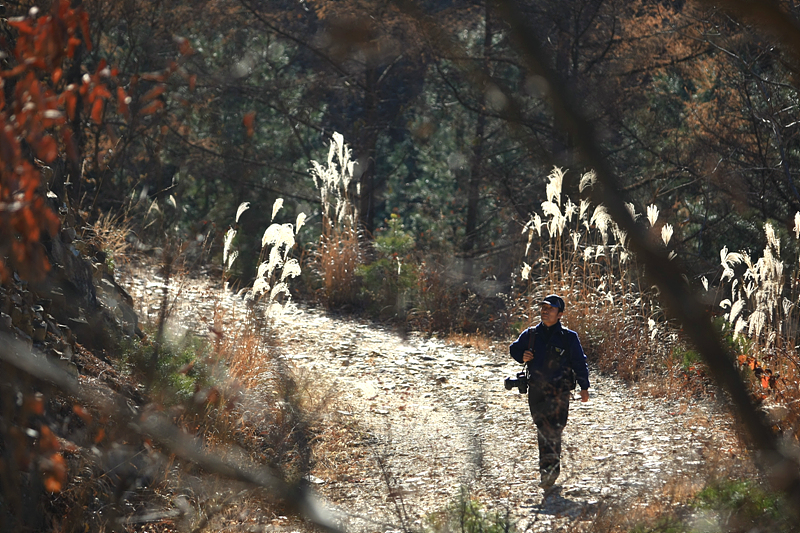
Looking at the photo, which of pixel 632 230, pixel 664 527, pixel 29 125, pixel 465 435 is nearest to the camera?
pixel 632 230

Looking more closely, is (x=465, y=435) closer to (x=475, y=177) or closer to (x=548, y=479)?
(x=548, y=479)

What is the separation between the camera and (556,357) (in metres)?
5.21

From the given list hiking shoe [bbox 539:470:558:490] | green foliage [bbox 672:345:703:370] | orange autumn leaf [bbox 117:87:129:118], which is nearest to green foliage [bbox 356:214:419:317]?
green foliage [bbox 672:345:703:370]

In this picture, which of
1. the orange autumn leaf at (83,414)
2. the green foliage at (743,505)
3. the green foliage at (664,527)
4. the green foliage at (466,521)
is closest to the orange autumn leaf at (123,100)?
the orange autumn leaf at (83,414)

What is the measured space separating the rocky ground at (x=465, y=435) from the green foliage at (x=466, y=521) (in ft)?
0.49

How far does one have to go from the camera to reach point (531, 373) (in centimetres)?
523

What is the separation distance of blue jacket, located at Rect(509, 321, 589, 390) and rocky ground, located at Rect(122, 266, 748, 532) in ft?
2.03

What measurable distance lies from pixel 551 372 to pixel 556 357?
11 centimetres

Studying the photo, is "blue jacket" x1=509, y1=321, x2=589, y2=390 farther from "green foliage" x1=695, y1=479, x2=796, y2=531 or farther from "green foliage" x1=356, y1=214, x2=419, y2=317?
"green foliage" x1=356, y1=214, x2=419, y2=317

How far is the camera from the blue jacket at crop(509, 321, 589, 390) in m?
5.19

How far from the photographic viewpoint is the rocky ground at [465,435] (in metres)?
4.80

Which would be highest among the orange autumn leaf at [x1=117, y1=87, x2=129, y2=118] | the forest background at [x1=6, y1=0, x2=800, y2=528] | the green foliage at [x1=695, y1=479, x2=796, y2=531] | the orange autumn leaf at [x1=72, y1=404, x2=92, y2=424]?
the forest background at [x1=6, y1=0, x2=800, y2=528]

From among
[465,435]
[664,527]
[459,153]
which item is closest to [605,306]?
[465,435]

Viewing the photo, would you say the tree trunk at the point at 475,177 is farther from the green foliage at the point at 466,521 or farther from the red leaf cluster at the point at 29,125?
the red leaf cluster at the point at 29,125
